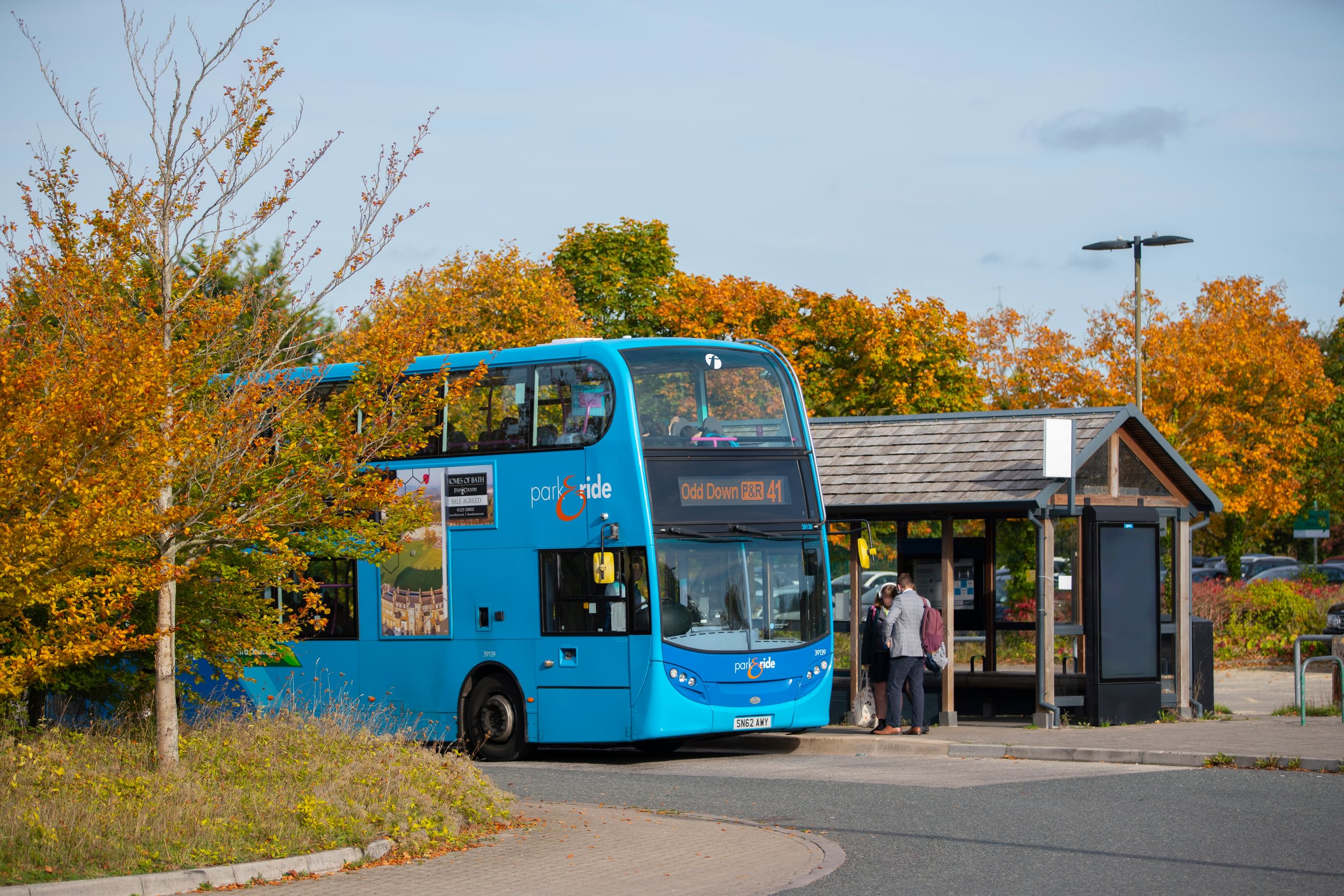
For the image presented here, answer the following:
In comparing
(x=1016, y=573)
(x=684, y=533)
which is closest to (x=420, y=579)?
(x=684, y=533)

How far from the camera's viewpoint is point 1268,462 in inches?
1713

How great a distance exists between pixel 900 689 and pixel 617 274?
26.2 meters

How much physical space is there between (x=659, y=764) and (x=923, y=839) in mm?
6227

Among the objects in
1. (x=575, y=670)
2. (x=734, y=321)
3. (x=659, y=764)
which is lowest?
(x=659, y=764)

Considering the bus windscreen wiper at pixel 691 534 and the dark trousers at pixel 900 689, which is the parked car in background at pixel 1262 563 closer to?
the dark trousers at pixel 900 689

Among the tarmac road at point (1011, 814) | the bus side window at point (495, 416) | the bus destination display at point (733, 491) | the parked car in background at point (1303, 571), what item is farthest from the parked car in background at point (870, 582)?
the tarmac road at point (1011, 814)

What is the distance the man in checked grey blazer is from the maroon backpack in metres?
0.04

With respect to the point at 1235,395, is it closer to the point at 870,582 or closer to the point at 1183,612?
the point at 870,582

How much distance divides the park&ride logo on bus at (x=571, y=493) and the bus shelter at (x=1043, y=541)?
4051 mm

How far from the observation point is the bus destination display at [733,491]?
16047 mm

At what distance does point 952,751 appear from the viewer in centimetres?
1634

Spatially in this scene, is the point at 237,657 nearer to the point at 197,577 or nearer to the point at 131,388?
the point at 197,577

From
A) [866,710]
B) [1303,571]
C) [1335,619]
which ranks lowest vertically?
[866,710]

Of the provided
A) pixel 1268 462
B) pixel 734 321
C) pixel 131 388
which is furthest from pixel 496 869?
pixel 1268 462
